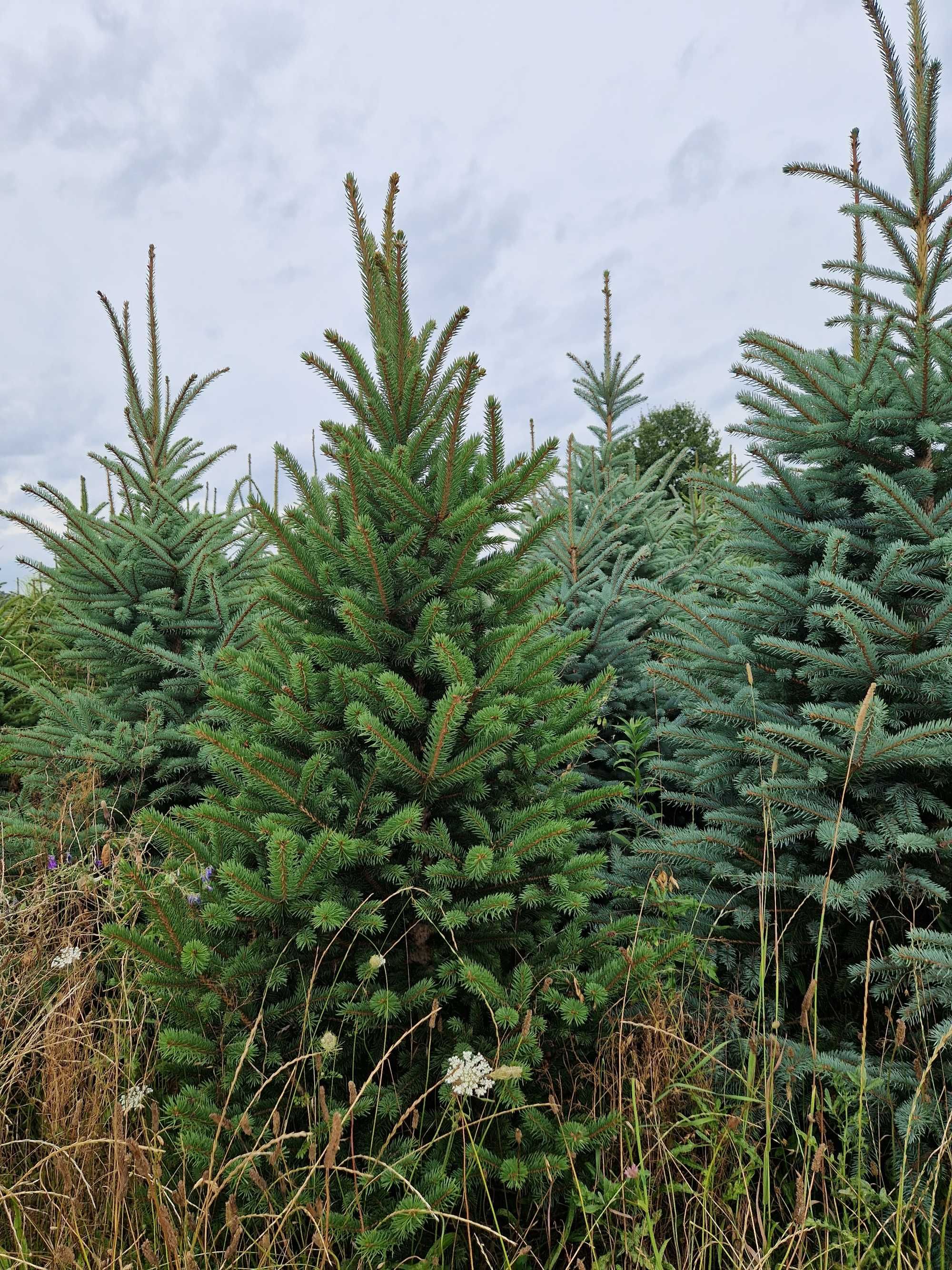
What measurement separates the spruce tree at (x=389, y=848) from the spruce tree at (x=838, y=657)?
75 centimetres

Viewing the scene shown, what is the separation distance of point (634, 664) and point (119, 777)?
2932 millimetres

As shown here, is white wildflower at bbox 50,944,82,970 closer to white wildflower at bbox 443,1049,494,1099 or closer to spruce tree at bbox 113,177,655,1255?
spruce tree at bbox 113,177,655,1255

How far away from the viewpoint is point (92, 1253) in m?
2.13

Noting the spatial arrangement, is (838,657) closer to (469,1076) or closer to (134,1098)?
(469,1076)

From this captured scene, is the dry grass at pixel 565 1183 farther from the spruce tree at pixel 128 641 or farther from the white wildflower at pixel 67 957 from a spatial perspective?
the spruce tree at pixel 128 641

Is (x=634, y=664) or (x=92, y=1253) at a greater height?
(x=634, y=664)

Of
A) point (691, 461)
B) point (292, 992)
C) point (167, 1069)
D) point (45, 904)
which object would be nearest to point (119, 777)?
point (45, 904)

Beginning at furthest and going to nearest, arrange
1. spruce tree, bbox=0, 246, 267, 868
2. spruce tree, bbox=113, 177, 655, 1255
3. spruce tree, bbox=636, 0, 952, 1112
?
spruce tree, bbox=0, 246, 267, 868
spruce tree, bbox=636, 0, 952, 1112
spruce tree, bbox=113, 177, 655, 1255

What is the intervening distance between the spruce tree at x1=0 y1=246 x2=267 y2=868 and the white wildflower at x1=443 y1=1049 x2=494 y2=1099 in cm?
253

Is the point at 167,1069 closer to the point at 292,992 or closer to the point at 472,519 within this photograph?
the point at 292,992

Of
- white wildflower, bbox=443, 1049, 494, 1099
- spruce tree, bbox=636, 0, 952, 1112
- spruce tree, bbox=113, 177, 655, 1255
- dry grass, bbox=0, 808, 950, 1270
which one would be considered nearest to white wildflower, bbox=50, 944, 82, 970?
dry grass, bbox=0, 808, 950, 1270

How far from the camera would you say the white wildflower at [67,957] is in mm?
2713

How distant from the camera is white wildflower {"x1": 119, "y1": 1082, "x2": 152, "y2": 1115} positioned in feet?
6.92

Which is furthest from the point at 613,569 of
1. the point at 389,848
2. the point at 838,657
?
the point at 389,848
